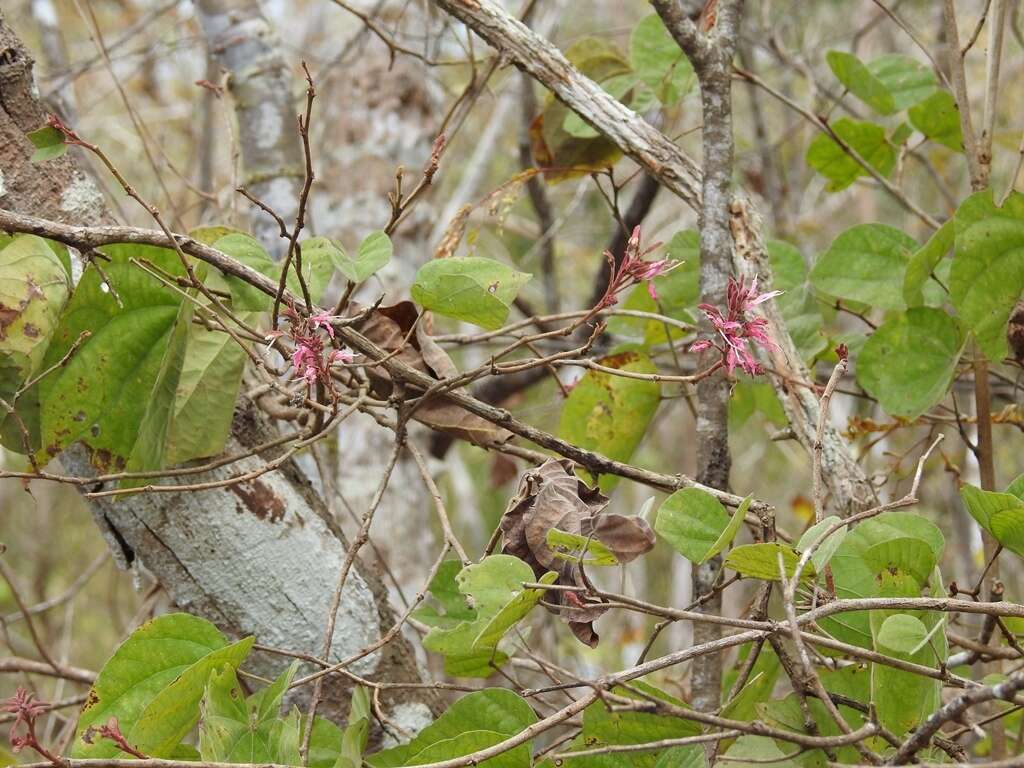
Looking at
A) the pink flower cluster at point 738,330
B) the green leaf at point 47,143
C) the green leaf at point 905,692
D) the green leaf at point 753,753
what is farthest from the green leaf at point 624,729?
the green leaf at point 47,143

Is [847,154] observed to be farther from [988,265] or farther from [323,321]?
[323,321]

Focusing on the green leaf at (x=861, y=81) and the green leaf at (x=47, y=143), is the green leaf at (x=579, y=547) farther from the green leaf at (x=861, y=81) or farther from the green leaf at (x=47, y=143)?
the green leaf at (x=861, y=81)

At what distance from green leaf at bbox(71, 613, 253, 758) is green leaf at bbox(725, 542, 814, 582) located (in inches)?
15.5

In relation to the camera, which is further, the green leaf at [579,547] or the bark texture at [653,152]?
the bark texture at [653,152]

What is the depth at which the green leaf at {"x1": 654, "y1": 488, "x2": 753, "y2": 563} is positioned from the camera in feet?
2.55

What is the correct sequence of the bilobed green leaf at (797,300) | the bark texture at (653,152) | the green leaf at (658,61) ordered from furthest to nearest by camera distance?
the green leaf at (658,61)
the bilobed green leaf at (797,300)
the bark texture at (653,152)

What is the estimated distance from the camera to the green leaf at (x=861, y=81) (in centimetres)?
122

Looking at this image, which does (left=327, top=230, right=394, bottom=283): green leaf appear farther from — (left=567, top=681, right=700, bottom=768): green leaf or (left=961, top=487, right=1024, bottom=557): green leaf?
(left=961, top=487, right=1024, bottom=557): green leaf

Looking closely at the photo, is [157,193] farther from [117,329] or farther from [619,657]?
[619,657]

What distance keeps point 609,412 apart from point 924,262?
37 cm

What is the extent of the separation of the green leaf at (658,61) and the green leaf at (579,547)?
707 mm

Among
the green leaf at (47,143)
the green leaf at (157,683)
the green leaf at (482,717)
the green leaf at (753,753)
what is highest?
the green leaf at (47,143)

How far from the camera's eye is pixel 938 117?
125 cm

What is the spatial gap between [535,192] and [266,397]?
1.31 m
